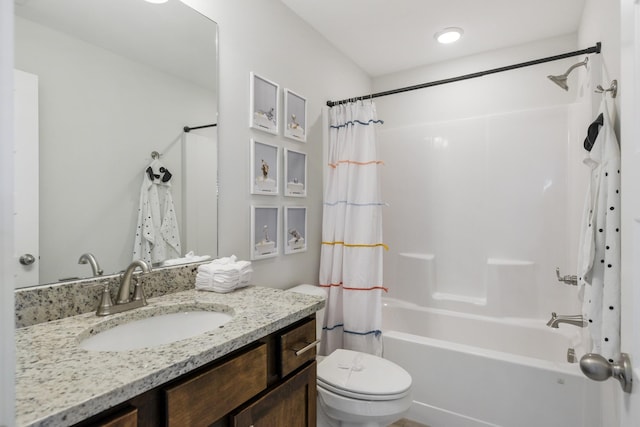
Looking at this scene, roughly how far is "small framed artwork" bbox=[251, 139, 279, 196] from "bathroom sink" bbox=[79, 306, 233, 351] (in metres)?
0.74

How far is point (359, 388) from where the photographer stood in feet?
4.59

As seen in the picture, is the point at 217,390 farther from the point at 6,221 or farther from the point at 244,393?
the point at 6,221

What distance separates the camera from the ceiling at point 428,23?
198 centimetres

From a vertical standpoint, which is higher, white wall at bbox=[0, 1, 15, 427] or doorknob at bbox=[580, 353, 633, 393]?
white wall at bbox=[0, 1, 15, 427]

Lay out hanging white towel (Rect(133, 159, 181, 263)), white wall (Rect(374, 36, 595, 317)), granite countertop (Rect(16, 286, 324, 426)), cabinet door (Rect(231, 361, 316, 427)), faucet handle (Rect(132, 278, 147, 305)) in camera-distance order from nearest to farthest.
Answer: granite countertop (Rect(16, 286, 324, 426))
cabinet door (Rect(231, 361, 316, 427))
faucet handle (Rect(132, 278, 147, 305))
hanging white towel (Rect(133, 159, 181, 263))
white wall (Rect(374, 36, 595, 317))

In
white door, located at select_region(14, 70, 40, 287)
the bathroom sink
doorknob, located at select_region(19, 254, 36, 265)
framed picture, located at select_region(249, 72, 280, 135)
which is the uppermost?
framed picture, located at select_region(249, 72, 280, 135)

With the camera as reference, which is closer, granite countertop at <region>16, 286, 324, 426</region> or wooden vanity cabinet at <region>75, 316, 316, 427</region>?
granite countertop at <region>16, 286, 324, 426</region>

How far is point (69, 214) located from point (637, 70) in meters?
1.52

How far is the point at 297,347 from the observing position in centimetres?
107

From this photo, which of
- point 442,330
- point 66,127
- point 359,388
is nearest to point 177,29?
point 66,127

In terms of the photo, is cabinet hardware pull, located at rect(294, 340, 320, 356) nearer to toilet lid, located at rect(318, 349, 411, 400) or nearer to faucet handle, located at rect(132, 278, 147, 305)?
toilet lid, located at rect(318, 349, 411, 400)

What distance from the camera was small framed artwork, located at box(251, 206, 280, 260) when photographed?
172 centimetres

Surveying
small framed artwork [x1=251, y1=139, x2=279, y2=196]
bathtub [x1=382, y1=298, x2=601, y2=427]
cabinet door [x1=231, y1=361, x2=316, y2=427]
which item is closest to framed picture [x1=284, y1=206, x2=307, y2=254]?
small framed artwork [x1=251, y1=139, x2=279, y2=196]

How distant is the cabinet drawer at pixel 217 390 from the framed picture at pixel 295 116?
1.40m
